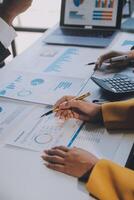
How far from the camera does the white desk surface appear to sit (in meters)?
0.75

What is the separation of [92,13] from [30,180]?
3.69 ft

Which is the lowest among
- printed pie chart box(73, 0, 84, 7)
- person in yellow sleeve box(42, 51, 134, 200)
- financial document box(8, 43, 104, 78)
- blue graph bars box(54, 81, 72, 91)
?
financial document box(8, 43, 104, 78)

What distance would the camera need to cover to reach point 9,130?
3.26ft

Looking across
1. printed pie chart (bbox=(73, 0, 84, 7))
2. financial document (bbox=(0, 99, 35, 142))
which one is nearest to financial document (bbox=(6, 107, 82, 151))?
financial document (bbox=(0, 99, 35, 142))

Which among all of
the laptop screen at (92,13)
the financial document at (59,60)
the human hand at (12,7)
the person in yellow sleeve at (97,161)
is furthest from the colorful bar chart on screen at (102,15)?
the person in yellow sleeve at (97,161)

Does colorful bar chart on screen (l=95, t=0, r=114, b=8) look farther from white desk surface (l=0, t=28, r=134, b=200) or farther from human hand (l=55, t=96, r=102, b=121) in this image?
white desk surface (l=0, t=28, r=134, b=200)

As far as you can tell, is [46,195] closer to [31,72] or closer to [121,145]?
[121,145]

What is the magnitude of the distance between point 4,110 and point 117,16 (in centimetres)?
85

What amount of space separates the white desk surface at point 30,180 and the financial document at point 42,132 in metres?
0.03

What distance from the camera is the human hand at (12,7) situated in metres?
1.10

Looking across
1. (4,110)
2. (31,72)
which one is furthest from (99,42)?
(4,110)

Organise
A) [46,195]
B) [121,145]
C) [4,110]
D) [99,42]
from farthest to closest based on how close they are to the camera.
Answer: [99,42]
[4,110]
[121,145]
[46,195]

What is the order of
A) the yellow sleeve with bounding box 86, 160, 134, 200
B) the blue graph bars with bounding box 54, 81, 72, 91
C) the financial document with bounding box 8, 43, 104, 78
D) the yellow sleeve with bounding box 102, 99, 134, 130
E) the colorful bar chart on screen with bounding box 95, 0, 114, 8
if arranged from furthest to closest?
the colorful bar chart on screen with bounding box 95, 0, 114, 8 < the financial document with bounding box 8, 43, 104, 78 < the blue graph bars with bounding box 54, 81, 72, 91 < the yellow sleeve with bounding box 102, 99, 134, 130 < the yellow sleeve with bounding box 86, 160, 134, 200

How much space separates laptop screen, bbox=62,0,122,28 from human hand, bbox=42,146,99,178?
3.26 feet
